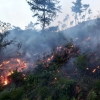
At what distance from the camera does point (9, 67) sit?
20.2 metres

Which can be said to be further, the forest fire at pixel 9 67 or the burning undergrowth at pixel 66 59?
the forest fire at pixel 9 67

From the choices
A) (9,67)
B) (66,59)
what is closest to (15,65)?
(9,67)

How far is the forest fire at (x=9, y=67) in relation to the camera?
1677cm

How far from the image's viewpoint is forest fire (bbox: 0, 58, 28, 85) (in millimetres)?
16766

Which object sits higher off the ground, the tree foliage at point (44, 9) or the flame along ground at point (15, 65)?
the tree foliage at point (44, 9)

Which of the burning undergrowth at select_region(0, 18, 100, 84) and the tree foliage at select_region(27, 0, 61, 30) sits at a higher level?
the tree foliage at select_region(27, 0, 61, 30)

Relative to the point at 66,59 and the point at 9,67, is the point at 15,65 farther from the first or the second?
the point at 66,59

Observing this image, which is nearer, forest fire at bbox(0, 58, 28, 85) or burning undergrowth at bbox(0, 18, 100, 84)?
burning undergrowth at bbox(0, 18, 100, 84)

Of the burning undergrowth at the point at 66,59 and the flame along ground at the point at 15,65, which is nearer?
the burning undergrowth at the point at 66,59

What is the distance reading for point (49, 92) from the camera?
12.4 metres

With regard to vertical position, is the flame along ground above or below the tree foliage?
below

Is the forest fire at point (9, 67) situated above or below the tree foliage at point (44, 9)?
below

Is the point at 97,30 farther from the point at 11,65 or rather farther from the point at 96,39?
the point at 11,65

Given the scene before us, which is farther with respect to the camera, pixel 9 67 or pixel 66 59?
pixel 9 67
